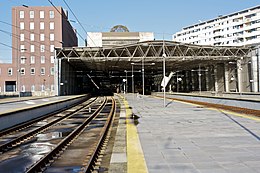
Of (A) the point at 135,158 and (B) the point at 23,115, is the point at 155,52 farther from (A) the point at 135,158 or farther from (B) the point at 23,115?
(A) the point at 135,158

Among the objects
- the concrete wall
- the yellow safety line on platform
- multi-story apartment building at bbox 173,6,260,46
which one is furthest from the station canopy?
multi-story apartment building at bbox 173,6,260,46

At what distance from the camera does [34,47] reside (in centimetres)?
8250

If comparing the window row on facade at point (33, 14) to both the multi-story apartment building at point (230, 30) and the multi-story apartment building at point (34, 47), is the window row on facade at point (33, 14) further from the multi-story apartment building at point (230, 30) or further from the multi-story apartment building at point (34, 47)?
the multi-story apartment building at point (230, 30)

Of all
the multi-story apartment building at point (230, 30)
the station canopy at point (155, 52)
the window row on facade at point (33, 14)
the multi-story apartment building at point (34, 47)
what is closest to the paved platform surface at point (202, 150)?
the station canopy at point (155, 52)

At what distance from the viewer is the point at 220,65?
71750mm

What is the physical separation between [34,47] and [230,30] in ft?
248

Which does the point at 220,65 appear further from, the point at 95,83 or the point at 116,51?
the point at 95,83

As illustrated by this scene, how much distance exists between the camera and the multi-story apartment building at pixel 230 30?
106 meters

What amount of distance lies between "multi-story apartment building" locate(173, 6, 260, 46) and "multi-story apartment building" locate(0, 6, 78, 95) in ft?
217

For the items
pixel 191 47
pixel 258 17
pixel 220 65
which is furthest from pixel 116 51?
pixel 258 17

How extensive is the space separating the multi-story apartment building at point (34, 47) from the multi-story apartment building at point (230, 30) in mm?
66281

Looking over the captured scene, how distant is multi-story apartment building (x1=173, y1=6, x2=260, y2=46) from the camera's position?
106m

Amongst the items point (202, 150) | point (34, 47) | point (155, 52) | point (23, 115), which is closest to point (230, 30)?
point (155, 52)

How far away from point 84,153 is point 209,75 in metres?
73.1
